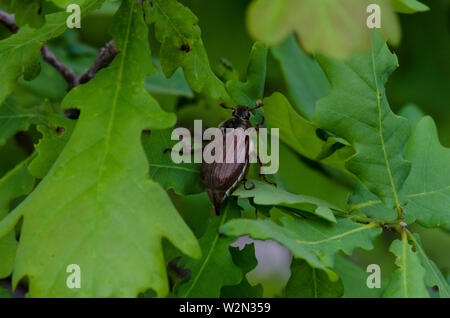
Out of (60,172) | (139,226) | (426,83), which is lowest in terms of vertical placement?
(139,226)

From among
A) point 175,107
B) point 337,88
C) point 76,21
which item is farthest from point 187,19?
point 175,107

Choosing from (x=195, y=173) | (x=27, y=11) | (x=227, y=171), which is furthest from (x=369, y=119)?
(x=27, y=11)

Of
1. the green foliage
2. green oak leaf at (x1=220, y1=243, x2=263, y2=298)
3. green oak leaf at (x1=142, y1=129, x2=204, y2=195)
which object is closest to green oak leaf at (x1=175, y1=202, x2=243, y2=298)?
the green foliage

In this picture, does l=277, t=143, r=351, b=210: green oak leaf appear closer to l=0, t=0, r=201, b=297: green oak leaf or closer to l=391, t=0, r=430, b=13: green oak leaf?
l=391, t=0, r=430, b=13: green oak leaf

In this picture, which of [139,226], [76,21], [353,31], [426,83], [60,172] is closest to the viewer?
[353,31]

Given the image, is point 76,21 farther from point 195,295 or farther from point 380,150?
point 380,150

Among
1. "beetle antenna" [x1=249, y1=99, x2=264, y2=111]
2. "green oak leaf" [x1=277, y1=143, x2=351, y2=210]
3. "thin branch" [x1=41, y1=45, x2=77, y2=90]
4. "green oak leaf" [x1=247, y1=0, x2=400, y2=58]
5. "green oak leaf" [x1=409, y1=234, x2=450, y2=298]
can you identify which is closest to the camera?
"green oak leaf" [x1=247, y1=0, x2=400, y2=58]

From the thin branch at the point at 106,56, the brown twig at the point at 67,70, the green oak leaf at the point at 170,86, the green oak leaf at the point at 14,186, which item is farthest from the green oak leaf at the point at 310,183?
the green oak leaf at the point at 14,186
